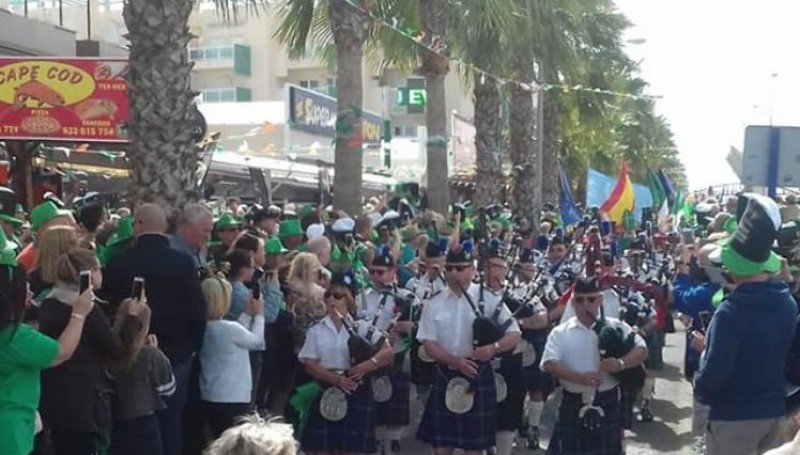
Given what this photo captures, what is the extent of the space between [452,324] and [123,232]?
7.84 feet

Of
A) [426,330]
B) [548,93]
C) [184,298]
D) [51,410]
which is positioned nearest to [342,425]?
[426,330]

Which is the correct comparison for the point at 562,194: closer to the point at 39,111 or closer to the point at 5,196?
the point at 39,111

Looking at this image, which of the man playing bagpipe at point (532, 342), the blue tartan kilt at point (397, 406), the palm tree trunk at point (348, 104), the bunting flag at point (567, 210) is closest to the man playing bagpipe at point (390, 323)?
the blue tartan kilt at point (397, 406)

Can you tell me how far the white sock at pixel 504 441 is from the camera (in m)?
7.58

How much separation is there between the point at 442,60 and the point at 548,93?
31.6 ft

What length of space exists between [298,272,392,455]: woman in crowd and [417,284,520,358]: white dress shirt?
330 mm

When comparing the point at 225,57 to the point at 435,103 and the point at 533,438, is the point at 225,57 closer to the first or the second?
the point at 435,103

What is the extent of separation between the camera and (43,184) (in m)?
14.9

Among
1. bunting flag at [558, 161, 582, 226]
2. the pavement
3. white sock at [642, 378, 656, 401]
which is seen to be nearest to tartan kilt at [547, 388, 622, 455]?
the pavement

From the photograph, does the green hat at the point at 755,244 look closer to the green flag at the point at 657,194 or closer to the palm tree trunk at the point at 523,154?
the palm tree trunk at the point at 523,154

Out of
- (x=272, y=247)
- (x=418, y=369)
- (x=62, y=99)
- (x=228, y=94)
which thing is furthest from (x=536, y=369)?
(x=228, y=94)

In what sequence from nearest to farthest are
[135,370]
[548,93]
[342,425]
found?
[135,370], [342,425], [548,93]

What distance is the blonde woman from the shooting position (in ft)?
24.2

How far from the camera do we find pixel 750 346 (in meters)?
5.02
